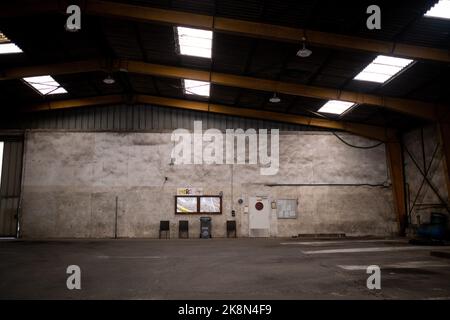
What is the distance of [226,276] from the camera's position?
7.69 m

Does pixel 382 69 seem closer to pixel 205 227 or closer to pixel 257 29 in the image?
pixel 257 29

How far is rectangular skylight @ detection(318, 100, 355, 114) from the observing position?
17562mm

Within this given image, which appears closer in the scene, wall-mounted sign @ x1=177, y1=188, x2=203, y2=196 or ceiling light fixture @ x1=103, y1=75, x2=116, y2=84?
ceiling light fixture @ x1=103, y1=75, x2=116, y2=84

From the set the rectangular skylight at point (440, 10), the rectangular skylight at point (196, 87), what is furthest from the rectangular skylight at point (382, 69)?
the rectangular skylight at point (196, 87)

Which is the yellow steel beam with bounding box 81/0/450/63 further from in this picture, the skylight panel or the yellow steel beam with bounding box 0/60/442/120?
the yellow steel beam with bounding box 0/60/442/120

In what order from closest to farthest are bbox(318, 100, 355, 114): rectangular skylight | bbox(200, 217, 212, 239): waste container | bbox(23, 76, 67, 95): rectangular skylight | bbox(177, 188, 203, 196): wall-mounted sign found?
bbox(23, 76, 67, 95): rectangular skylight → bbox(318, 100, 355, 114): rectangular skylight → bbox(200, 217, 212, 239): waste container → bbox(177, 188, 203, 196): wall-mounted sign

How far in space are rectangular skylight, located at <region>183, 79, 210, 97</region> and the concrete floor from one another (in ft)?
28.9

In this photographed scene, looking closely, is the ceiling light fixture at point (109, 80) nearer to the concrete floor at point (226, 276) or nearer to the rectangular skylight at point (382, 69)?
the concrete floor at point (226, 276)

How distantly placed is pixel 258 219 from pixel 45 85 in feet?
41.9

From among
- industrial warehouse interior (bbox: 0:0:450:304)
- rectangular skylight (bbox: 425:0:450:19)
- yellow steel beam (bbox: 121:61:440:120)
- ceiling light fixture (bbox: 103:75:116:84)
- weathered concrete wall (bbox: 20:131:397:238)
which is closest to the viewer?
rectangular skylight (bbox: 425:0:450:19)

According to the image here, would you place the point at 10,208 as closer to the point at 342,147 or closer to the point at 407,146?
the point at 342,147

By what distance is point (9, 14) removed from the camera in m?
10.4

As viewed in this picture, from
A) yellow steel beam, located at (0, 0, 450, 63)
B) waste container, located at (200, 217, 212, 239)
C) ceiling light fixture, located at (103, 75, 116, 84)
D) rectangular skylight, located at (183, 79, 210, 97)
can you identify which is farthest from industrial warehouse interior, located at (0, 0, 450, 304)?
ceiling light fixture, located at (103, 75, 116, 84)

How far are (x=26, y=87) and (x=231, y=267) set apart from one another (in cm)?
1416
